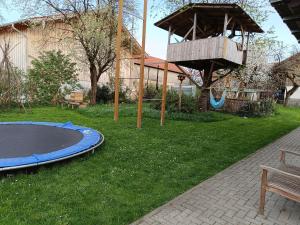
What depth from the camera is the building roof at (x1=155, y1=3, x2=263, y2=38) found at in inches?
413

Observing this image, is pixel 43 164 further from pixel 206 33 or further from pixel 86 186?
pixel 206 33

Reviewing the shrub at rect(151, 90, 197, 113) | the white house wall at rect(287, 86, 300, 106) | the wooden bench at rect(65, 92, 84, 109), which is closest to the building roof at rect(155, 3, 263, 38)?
the shrub at rect(151, 90, 197, 113)

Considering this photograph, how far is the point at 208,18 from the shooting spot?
1176 cm

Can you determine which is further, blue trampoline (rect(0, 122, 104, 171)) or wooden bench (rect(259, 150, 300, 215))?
blue trampoline (rect(0, 122, 104, 171))

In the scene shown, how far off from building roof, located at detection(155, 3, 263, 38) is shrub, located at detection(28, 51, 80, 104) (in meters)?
6.28

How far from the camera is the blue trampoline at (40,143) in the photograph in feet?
13.8

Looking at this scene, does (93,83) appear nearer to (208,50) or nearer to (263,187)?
(208,50)

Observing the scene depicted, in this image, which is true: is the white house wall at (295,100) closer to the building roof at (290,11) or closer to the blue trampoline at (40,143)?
the building roof at (290,11)

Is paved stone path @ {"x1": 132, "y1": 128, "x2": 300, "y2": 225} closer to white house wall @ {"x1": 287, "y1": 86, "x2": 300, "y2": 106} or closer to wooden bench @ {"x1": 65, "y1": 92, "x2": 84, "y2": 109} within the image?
wooden bench @ {"x1": 65, "y1": 92, "x2": 84, "y2": 109}

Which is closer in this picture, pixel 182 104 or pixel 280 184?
pixel 280 184

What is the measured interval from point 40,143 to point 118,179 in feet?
6.90

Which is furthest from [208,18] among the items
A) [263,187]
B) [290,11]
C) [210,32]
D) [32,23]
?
[263,187]

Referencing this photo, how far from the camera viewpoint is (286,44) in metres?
25.8

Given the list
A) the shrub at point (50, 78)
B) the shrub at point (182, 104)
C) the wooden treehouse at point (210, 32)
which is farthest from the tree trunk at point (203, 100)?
the shrub at point (50, 78)
